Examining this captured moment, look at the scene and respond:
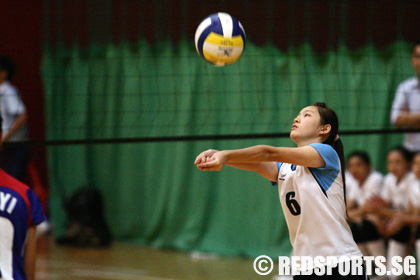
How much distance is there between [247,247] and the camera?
7.07 metres

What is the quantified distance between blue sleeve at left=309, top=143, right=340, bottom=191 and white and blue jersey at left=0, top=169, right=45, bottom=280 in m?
1.24

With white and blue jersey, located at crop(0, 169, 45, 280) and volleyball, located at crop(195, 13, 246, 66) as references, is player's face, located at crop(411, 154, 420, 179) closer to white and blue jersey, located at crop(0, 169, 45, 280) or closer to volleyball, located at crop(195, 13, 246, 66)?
volleyball, located at crop(195, 13, 246, 66)

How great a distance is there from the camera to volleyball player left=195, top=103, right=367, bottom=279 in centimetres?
299

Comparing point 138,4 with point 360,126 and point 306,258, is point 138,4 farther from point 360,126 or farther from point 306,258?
point 306,258

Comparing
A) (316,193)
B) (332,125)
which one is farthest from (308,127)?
(316,193)

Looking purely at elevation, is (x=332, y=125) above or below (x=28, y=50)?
below

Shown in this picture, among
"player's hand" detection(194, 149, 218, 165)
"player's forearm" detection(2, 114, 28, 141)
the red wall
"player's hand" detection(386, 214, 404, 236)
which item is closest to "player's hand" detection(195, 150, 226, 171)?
"player's hand" detection(194, 149, 218, 165)

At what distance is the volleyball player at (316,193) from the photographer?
2994 millimetres

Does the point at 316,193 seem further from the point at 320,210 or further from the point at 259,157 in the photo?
the point at 259,157

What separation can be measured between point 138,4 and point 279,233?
3109 mm

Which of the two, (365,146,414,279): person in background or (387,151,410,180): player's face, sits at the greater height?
(387,151,410,180): player's face

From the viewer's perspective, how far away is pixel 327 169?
3045 millimetres

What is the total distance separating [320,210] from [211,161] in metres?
0.67

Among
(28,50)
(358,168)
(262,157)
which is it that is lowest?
(358,168)
